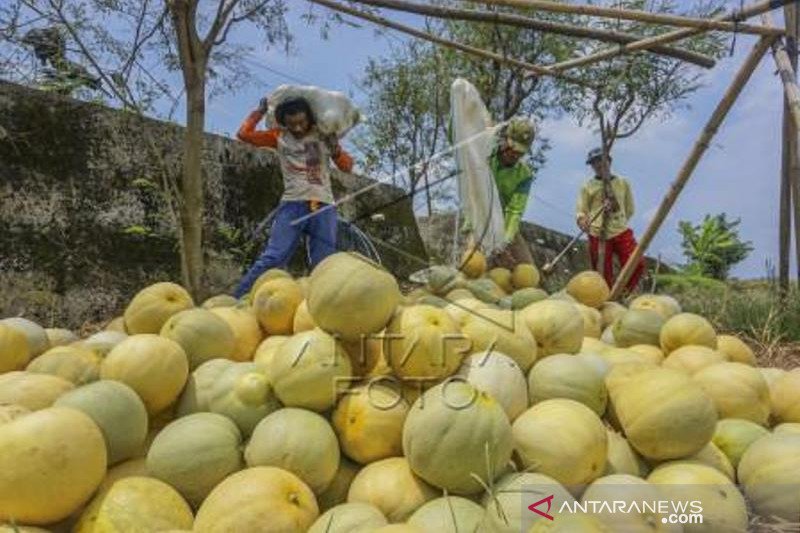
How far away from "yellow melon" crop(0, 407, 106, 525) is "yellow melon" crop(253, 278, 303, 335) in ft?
3.12

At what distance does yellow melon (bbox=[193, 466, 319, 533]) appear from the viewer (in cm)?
157

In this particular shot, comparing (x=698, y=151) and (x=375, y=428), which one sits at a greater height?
(x=698, y=151)

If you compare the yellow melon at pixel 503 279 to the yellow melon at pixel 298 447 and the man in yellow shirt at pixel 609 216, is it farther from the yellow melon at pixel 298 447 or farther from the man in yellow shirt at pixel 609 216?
the yellow melon at pixel 298 447

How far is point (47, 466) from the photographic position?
5.20 ft

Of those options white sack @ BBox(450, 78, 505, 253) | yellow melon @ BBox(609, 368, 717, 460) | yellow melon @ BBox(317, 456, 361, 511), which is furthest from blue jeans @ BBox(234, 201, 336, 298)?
yellow melon @ BBox(609, 368, 717, 460)

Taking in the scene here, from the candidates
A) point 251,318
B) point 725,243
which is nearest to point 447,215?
point 725,243

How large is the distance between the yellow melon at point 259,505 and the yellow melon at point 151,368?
460 millimetres

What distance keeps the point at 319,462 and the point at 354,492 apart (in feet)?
0.38

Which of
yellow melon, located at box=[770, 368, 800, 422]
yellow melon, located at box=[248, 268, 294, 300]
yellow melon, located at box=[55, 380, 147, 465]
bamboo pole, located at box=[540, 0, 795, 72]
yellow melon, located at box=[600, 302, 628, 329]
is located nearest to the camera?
yellow melon, located at box=[55, 380, 147, 465]

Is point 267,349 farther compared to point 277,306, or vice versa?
point 277,306

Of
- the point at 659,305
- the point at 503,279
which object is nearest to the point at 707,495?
the point at 659,305

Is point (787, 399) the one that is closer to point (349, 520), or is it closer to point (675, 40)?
point (349, 520)

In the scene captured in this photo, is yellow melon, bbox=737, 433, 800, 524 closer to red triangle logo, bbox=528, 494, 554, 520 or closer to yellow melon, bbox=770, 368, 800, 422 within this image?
yellow melon, bbox=770, 368, 800, 422

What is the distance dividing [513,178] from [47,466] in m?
4.75
